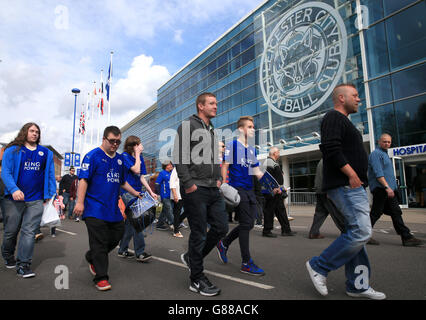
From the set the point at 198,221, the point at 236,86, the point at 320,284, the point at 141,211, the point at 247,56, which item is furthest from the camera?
the point at 236,86

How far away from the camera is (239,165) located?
13.2 feet

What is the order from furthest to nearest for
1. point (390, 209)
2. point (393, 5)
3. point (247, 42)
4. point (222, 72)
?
point (222, 72)
point (247, 42)
point (393, 5)
point (390, 209)

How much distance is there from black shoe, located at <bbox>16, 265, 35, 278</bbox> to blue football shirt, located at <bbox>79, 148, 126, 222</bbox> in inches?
45.8

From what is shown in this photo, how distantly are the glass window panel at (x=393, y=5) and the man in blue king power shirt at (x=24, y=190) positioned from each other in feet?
62.2

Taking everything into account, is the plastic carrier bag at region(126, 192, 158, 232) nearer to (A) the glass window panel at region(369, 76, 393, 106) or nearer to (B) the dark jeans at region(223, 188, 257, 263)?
(B) the dark jeans at region(223, 188, 257, 263)

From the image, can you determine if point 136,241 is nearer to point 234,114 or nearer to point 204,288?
point 204,288

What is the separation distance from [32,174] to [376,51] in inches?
752

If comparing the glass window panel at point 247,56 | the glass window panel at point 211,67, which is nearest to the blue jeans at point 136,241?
the glass window panel at point 247,56

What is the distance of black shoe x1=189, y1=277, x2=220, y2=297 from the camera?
2887 mm

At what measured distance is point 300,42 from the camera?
73.0 ft

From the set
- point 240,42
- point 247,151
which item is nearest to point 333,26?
point 240,42

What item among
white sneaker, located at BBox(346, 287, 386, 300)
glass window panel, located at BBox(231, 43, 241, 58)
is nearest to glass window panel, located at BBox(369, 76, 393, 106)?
glass window panel, located at BBox(231, 43, 241, 58)

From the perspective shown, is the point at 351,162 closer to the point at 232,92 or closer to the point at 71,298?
the point at 71,298

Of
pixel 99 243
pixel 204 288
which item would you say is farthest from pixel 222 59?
pixel 204 288
